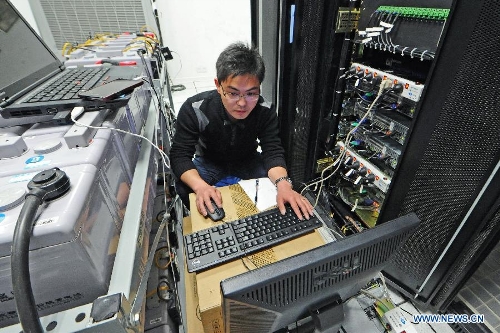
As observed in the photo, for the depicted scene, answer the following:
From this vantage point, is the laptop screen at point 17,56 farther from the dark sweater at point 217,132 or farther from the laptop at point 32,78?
the dark sweater at point 217,132

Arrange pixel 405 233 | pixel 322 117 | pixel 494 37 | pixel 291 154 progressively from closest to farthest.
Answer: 1. pixel 405 233
2. pixel 494 37
3. pixel 322 117
4. pixel 291 154

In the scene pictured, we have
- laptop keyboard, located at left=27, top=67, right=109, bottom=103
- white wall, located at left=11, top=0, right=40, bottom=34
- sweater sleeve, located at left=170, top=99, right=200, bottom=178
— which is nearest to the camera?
laptop keyboard, located at left=27, top=67, right=109, bottom=103

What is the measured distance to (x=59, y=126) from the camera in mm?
742

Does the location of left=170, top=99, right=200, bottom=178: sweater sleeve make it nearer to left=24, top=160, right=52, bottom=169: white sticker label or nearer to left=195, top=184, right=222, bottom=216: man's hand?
left=195, top=184, right=222, bottom=216: man's hand

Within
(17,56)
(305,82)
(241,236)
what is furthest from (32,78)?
(305,82)

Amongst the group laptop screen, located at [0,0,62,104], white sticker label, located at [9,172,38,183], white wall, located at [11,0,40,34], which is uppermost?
white wall, located at [11,0,40,34]

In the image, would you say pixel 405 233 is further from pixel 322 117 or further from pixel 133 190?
pixel 322 117

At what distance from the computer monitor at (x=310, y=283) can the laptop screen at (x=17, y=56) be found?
93 cm

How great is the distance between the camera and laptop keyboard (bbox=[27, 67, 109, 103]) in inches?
31.5

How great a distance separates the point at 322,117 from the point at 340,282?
45.7 inches

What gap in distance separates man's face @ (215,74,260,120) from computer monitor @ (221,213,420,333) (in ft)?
2.73

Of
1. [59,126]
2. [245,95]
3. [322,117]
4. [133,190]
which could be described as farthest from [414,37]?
[59,126]

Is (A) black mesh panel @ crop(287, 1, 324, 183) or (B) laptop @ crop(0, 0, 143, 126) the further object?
(A) black mesh panel @ crop(287, 1, 324, 183)

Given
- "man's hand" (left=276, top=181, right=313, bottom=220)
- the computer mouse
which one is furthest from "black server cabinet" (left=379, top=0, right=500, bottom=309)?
the computer mouse
